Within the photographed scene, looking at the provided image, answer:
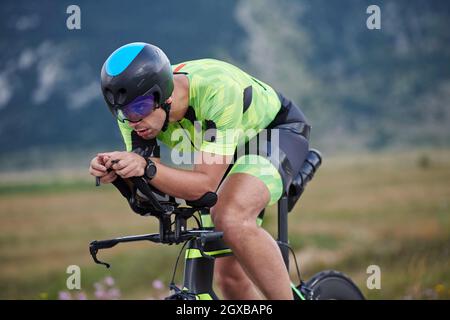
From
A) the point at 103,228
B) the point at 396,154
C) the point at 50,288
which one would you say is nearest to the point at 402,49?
the point at 396,154

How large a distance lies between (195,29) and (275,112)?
2041cm

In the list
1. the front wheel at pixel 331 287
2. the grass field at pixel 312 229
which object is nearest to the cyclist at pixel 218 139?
the front wheel at pixel 331 287

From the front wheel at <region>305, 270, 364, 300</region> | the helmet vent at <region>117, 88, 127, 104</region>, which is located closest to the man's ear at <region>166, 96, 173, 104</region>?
the helmet vent at <region>117, 88, 127, 104</region>

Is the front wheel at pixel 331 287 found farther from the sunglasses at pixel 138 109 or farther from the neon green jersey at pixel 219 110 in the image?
the sunglasses at pixel 138 109

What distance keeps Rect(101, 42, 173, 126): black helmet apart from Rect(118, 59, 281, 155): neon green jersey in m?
0.29

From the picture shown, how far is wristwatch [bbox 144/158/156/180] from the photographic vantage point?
11.4 feet

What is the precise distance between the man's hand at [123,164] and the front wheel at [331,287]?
160 cm

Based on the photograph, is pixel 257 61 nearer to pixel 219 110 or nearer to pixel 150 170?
→ pixel 219 110

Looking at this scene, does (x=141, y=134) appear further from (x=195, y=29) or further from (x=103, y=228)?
(x=195, y=29)

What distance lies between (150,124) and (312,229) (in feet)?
32.3

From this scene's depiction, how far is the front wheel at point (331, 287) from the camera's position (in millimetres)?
4672

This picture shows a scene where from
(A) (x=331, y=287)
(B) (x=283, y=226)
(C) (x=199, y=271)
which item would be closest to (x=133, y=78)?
(C) (x=199, y=271)

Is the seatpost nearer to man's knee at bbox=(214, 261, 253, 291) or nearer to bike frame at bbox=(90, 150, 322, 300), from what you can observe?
bike frame at bbox=(90, 150, 322, 300)

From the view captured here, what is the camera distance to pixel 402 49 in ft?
86.5
